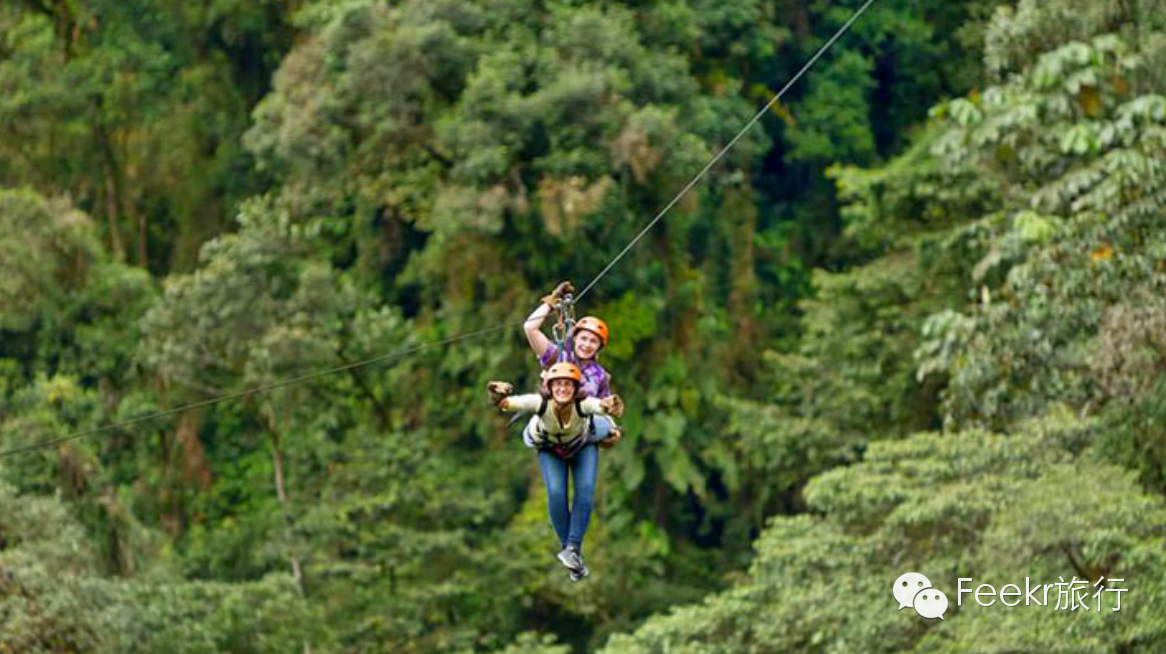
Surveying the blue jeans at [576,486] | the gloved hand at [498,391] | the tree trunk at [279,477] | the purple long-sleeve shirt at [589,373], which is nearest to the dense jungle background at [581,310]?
the tree trunk at [279,477]

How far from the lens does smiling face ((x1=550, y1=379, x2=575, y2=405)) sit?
965cm

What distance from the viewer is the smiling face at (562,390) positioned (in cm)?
965

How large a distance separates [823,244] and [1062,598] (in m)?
11.5

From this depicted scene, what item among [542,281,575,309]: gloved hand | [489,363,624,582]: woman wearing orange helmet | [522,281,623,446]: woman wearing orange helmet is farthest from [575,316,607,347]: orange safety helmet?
[489,363,624,582]: woman wearing orange helmet

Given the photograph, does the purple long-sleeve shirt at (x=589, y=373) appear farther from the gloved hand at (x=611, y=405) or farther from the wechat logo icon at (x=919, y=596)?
the wechat logo icon at (x=919, y=596)

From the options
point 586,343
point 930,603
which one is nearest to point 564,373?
point 586,343

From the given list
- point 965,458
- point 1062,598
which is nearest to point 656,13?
point 965,458

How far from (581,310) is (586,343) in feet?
39.2

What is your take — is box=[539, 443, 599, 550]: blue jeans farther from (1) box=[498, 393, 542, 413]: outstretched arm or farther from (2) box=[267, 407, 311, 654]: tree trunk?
(2) box=[267, 407, 311, 654]: tree trunk

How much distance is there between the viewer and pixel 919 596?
615 inches

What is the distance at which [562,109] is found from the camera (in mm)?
20375

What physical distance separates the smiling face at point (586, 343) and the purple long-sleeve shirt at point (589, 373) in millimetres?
58

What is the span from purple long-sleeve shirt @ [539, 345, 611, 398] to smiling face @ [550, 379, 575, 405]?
0.32 m

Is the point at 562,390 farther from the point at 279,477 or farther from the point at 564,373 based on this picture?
the point at 279,477
